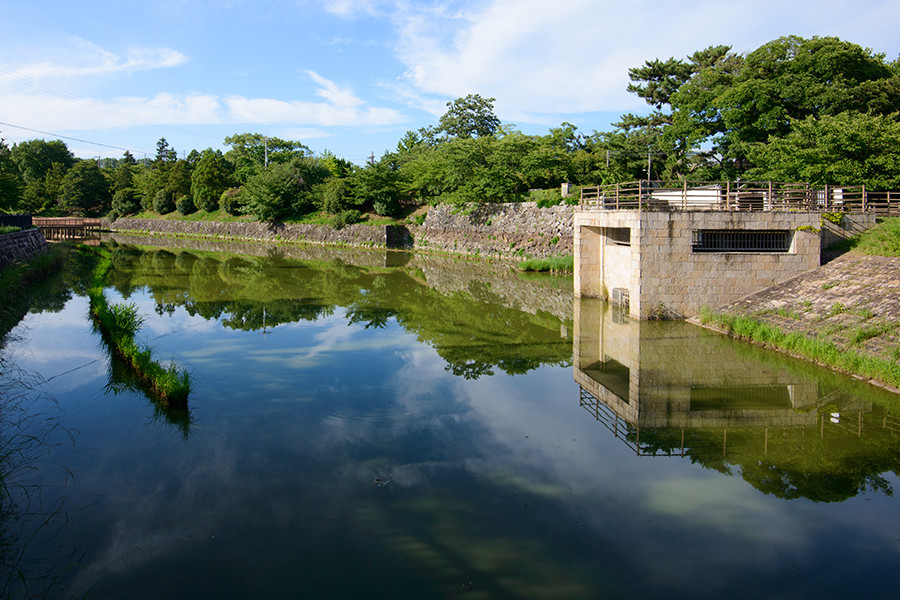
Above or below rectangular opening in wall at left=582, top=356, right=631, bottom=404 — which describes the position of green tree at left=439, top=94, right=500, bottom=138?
above

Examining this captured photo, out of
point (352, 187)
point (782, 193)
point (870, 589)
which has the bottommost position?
point (870, 589)

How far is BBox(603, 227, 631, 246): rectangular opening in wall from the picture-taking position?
58.9 ft

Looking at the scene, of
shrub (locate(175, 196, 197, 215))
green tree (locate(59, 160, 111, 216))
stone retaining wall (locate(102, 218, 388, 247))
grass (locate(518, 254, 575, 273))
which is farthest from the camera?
green tree (locate(59, 160, 111, 216))

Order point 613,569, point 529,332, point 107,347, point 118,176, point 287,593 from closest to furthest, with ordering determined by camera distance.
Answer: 1. point 287,593
2. point 613,569
3. point 107,347
4. point 529,332
5. point 118,176

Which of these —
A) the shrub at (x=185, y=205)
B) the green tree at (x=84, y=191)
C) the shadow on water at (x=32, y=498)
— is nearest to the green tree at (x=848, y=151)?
the shadow on water at (x=32, y=498)

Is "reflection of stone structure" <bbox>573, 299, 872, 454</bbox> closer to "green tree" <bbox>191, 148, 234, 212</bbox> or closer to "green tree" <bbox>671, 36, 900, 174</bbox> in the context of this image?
"green tree" <bbox>671, 36, 900, 174</bbox>

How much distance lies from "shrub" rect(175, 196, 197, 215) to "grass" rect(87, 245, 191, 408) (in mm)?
42070

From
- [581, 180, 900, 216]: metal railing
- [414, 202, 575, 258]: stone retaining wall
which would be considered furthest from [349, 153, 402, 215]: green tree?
[581, 180, 900, 216]: metal railing

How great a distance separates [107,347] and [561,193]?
22931 mm

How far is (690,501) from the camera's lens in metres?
6.32

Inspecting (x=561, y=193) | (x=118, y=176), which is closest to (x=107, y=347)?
(x=561, y=193)

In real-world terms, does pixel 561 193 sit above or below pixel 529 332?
above

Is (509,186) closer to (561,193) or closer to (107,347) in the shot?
(561,193)

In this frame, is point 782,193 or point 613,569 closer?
point 613,569
